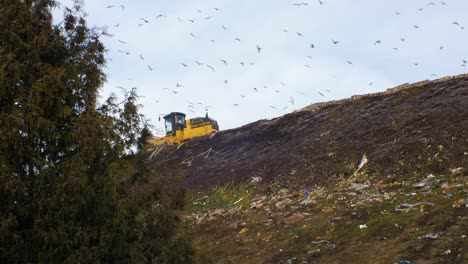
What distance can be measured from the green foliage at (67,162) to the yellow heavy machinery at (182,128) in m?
21.2

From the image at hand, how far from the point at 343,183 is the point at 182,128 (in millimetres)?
15539

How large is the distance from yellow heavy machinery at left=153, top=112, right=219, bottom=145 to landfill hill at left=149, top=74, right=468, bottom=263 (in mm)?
3023

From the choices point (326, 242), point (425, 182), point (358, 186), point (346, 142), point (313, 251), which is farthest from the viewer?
point (346, 142)

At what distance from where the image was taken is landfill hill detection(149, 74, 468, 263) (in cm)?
917

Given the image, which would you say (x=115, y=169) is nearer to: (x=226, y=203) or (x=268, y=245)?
(x=268, y=245)

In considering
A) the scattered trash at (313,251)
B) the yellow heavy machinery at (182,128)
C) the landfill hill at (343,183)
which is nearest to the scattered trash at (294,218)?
the landfill hill at (343,183)

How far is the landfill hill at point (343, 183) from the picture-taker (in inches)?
361

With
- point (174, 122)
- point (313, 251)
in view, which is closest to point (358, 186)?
point (313, 251)

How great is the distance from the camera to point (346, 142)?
59.0 ft

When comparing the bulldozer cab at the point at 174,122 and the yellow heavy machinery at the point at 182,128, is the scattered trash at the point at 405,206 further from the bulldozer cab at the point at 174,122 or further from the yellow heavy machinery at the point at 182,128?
the bulldozer cab at the point at 174,122

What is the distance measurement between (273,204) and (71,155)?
9518 mm

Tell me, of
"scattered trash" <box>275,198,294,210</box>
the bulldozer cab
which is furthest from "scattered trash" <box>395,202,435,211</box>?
the bulldozer cab

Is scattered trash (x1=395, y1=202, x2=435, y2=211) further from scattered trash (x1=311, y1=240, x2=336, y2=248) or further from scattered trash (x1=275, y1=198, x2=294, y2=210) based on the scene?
scattered trash (x1=275, y1=198, x2=294, y2=210)

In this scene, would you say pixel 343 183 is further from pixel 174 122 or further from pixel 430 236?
pixel 174 122
